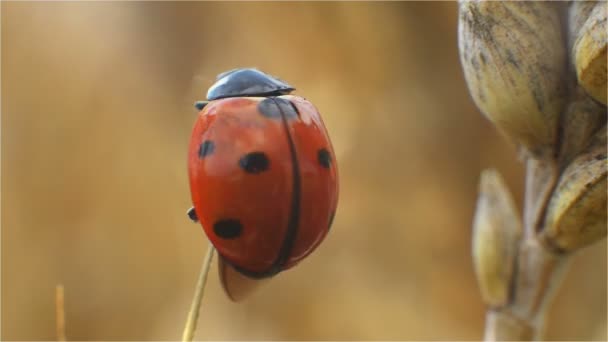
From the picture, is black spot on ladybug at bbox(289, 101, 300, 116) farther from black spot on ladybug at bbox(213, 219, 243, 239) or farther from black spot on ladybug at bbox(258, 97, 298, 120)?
black spot on ladybug at bbox(213, 219, 243, 239)

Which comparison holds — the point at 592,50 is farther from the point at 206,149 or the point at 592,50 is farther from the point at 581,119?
the point at 206,149

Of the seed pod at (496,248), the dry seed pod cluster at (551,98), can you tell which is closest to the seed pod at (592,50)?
the dry seed pod cluster at (551,98)

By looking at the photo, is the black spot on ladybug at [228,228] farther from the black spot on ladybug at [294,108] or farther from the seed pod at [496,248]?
the seed pod at [496,248]

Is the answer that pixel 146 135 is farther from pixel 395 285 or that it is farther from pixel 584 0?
pixel 584 0

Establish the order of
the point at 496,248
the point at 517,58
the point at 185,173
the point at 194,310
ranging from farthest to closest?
the point at 185,173
the point at 496,248
the point at 517,58
the point at 194,310

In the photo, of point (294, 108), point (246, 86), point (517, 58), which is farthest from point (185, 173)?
point (517, 58)

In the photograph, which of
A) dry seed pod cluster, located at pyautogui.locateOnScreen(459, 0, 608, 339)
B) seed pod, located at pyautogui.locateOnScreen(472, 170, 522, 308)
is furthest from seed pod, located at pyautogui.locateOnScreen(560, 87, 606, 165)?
seed pod, located at pyautogui.locateOnScreen(472, 170, 522, 308)
